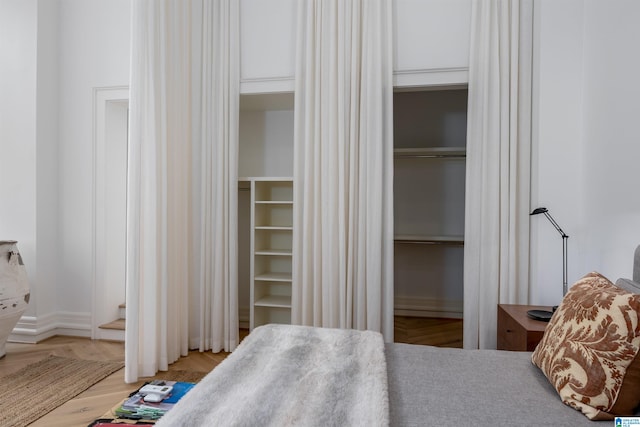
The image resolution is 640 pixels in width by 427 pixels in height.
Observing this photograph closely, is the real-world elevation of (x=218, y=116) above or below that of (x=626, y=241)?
above

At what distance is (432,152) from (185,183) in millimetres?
2496

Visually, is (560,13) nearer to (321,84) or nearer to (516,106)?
(516,106)

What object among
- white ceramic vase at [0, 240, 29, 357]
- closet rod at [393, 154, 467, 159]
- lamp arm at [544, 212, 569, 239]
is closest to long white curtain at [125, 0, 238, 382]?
white ceramic vase at [0, 240, 29, 357]

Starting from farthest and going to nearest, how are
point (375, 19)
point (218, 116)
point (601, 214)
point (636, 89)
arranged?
point (218, 116) < point (375, 19) < point (601, 214) < point (636, 89)

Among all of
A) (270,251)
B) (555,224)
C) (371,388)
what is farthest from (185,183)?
(555,224)

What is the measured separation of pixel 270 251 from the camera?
139 inches

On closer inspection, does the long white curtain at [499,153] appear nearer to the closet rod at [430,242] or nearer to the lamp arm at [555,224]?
the lamp arm at [555,224]

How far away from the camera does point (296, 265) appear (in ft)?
9.91

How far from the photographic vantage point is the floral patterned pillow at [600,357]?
3.43ft

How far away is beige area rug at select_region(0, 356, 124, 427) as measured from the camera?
2.16 metres

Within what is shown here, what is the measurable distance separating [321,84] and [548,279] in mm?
2164

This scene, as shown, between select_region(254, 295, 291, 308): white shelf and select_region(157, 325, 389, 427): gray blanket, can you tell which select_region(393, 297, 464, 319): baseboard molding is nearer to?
select_region(254, 295, 291, 308): white shelf

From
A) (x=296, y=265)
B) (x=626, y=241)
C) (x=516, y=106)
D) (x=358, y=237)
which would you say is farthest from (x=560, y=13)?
(x=296, y=265)

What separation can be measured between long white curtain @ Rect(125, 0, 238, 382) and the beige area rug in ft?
1.18
